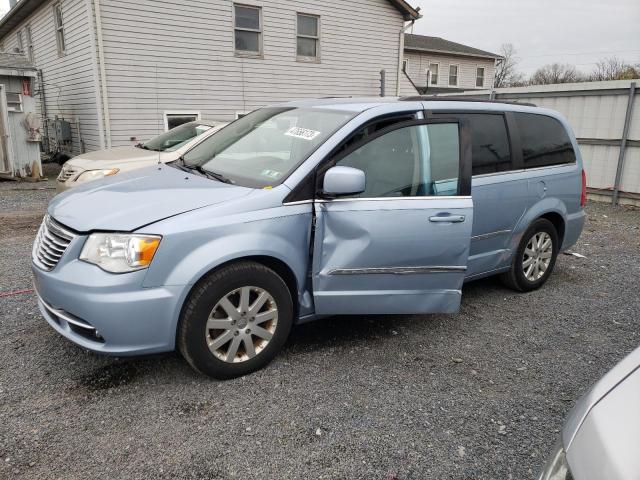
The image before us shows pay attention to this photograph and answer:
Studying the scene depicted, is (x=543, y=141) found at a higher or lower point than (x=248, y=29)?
lower

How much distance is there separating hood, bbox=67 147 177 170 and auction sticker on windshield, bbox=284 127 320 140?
12.6 feet

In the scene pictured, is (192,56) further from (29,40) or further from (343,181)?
(343,181)

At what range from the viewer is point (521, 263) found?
457cm

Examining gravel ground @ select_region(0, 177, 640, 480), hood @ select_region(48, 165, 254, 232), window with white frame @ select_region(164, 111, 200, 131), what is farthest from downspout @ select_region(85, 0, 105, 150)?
hood @ select_region(48, 165, 254, 232)

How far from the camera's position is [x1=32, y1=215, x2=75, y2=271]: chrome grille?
288cm

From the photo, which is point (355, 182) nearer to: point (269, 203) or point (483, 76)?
point (269, 203)

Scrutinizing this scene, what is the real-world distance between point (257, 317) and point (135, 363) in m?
0.92

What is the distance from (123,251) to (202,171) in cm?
106

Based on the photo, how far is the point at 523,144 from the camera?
4.37 metres

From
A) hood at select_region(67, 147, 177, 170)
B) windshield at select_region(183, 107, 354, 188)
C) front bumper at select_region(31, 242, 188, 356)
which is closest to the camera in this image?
front bumper at select_region(31, 242, 188, 356)

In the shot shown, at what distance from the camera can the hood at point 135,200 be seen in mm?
2789

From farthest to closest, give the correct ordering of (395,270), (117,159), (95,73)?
1. (95,73)
2. (117,159)
3. (395,270)

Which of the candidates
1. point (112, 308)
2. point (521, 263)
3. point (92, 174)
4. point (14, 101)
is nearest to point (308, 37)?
point (14, 101)

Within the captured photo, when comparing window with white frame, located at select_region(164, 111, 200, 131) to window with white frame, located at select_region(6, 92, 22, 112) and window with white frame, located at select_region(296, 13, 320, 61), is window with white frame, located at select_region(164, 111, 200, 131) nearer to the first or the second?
window with white frame, located at select_region(6, 92, 22, 112)
